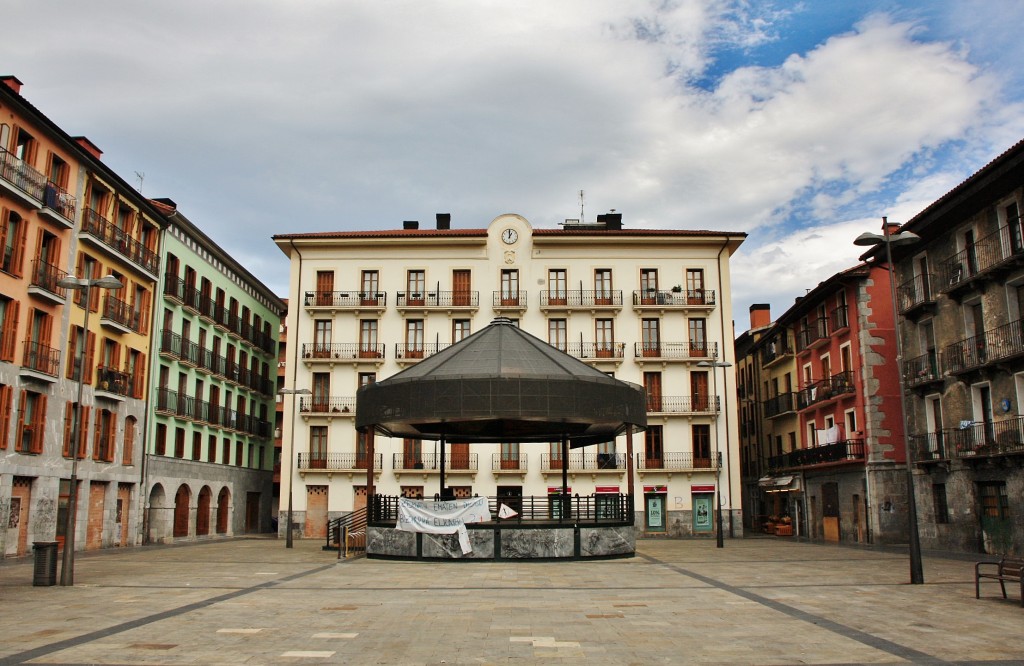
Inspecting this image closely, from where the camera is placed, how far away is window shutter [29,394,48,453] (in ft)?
107

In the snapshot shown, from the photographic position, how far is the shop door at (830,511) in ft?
144

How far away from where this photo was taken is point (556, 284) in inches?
2074

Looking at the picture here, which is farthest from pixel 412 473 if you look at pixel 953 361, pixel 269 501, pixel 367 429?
pixel 953 361

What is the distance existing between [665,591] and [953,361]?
66.9ft

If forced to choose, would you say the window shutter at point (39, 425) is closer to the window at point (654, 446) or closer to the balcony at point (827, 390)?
the window at point (654, 446)

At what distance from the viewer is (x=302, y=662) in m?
11.3

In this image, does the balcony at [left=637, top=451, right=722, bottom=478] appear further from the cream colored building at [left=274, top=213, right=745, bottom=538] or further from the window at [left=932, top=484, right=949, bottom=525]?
the window at [left=932, top=484, right=949, bottom=525]

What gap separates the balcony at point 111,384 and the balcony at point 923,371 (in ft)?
117

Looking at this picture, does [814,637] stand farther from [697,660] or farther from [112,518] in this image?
[112,518]

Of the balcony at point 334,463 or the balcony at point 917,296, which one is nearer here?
the balcony at point 917,296

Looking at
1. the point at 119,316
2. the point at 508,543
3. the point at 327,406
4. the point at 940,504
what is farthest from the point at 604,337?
the point at 119,316

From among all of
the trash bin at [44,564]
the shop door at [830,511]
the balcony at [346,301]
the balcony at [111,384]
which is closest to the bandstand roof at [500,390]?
the trash bin at [44,564]

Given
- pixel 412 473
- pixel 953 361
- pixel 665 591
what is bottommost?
pixel 665 591

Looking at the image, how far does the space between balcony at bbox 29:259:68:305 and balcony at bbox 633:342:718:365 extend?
31040mm
